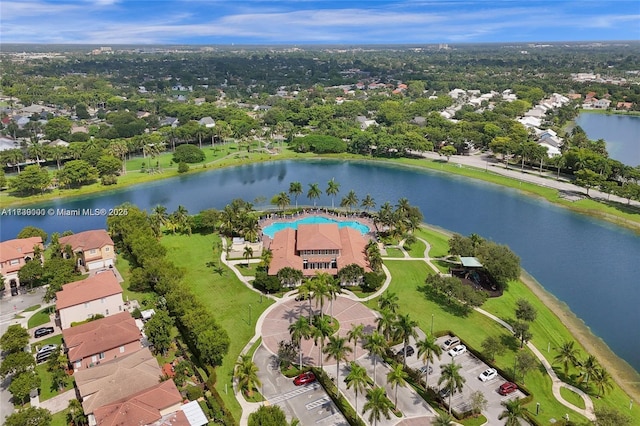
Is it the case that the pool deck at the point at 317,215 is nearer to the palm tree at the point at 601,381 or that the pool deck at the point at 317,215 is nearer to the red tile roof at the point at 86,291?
the red tile roof at the point at 86,291

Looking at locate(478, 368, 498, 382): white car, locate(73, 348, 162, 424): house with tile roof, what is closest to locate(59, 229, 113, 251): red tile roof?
locate(73, 348, 162, 424): house with tile roof

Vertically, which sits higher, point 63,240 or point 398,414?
point 63,240

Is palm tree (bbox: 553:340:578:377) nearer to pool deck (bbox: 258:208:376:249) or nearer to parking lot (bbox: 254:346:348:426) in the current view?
parking lot (bbox: 254:346:348:426)

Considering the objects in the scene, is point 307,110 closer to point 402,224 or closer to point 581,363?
point 402,224

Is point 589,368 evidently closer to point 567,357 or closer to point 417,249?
point 567,357

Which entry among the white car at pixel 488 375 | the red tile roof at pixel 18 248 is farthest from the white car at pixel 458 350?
the red tile roof at pixel 18 248

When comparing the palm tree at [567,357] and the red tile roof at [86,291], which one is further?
the red tile roof at [86,291]

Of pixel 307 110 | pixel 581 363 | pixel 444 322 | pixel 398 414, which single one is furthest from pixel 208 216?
pixel 307 110

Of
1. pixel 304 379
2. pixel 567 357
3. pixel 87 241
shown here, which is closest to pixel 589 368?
pixel 567 357
